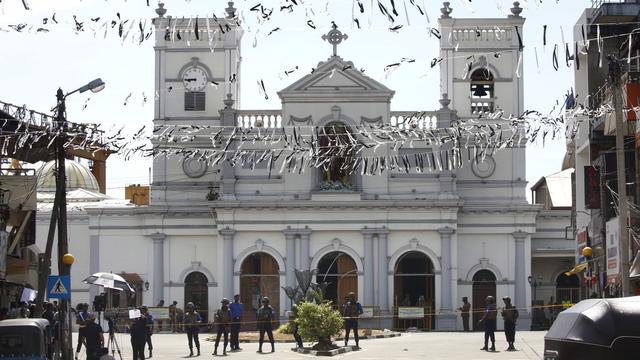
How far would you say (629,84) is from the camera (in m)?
37.4

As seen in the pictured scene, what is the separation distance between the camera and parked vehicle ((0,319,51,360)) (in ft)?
80.8

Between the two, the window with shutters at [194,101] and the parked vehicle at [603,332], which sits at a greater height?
the window with shutters at [194,101]

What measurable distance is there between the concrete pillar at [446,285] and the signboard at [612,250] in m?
19.2

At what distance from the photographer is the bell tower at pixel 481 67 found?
61875 mm

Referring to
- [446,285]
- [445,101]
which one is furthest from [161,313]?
[445,101]

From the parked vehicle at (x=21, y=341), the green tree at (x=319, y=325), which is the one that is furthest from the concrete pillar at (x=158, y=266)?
the parked vehicle at (x=21, y=341)

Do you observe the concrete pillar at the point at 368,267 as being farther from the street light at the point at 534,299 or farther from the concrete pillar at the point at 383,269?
the street light at the point at 534,299

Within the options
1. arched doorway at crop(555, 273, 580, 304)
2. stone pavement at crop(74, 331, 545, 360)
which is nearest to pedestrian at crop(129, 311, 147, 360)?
stone pavement at crop(74, 331, 545, 360)

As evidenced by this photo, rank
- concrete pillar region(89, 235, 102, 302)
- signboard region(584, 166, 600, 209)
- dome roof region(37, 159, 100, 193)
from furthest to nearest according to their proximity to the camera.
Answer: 1. dome roof region(37, 159, 100, 193)
2. concrete pillar region(89, 235, 102, 302)
3. signboard region(584, 166, 600, 209)

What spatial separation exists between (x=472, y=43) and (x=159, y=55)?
14150mm

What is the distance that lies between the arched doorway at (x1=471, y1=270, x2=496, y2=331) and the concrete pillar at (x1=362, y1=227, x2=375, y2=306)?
15.4 ft

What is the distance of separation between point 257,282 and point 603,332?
44889 millimetres

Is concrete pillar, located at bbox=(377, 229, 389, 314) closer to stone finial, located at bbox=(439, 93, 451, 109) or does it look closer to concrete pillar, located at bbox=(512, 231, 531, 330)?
concrete pillar, located at bbox=(512, 231, 531, 330)

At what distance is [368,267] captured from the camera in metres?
60.7
